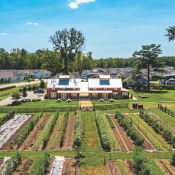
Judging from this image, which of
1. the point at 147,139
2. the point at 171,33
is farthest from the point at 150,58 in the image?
the point at 147,139

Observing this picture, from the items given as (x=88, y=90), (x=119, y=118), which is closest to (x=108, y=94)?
(x=88, y=90)

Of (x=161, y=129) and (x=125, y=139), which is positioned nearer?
(x=125, y=139)

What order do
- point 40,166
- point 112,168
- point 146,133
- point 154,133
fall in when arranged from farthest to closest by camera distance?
point 154,133 < point 146,133 < point 112,168 < point 40,166

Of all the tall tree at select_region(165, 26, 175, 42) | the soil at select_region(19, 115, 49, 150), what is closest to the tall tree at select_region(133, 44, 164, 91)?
the tall tree at select_region(165, 26, 175, 42)

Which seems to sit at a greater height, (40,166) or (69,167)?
(40,166)

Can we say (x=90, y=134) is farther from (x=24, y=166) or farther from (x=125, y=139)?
(x=24, y=166)

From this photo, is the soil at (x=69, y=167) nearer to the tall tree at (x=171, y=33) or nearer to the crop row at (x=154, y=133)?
the crop row at (x=154, y=133)

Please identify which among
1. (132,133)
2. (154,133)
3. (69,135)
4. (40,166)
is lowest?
(69,135)

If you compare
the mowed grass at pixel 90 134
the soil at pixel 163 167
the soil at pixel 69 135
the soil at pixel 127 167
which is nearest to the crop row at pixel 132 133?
the soil at pixel 163 167
